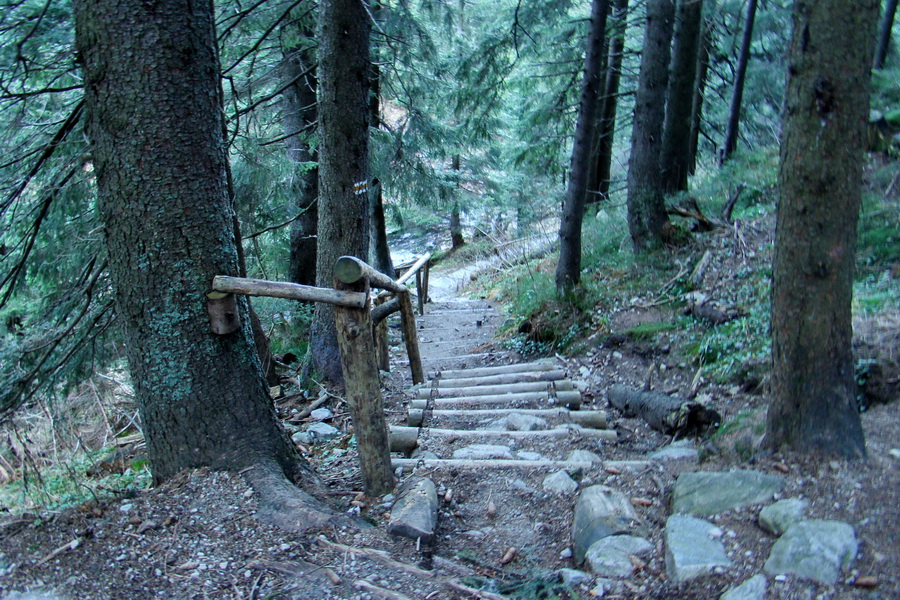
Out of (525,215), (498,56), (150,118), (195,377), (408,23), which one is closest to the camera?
Result: (150,118)

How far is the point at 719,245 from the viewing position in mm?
8867

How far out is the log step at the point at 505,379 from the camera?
23.3 feet

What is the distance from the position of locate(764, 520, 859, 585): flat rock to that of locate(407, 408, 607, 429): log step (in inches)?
109

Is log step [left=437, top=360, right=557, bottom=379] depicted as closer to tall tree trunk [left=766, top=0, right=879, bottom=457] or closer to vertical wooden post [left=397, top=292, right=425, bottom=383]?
vertical wooden post [left=397, top=292, right=425, bottom=383]

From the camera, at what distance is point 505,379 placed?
7141mm

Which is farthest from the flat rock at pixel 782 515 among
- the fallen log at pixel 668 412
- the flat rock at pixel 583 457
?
the fallen log at pixel 668 412

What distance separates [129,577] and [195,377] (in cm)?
106

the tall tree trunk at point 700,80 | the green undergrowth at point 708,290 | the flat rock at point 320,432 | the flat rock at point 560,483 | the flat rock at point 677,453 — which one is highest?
the tall tree trunk at point 700,80

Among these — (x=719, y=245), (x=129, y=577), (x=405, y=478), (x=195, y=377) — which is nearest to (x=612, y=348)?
(x=719, y=245)

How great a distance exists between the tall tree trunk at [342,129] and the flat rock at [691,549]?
15.0 feet

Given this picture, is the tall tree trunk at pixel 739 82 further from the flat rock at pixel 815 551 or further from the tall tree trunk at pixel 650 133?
the flat rock at pixel 815 551

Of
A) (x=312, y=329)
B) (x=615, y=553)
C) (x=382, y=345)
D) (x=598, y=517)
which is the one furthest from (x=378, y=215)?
(x=615, y=553)

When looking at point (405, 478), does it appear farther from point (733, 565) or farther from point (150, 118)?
point (150, 118)

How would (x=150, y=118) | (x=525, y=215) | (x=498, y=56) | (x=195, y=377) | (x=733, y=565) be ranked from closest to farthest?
1. (x=733, y=565)
2. (x=150, y=118)
3. (x=195, y=377)
4. (x=498, y=56)
5. (x=525, y=215)
